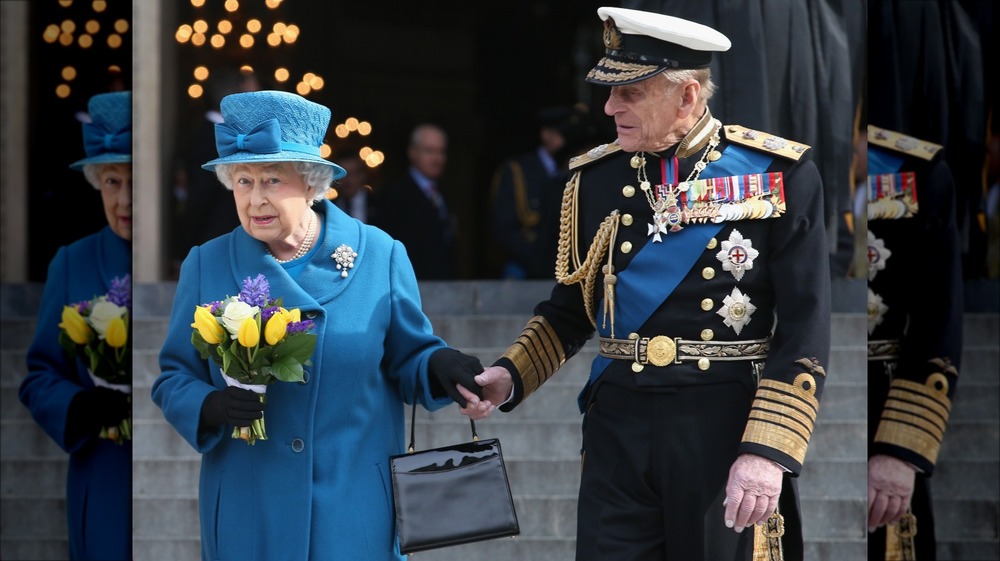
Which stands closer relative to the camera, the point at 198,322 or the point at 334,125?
the point at 198,322

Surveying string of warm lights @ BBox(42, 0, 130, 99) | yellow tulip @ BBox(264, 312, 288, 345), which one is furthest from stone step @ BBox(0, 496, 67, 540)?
yellow tulip @ BBox(264, 312, 288, 345)

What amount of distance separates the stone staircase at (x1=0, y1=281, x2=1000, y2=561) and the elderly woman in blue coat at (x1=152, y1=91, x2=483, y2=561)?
807 mm

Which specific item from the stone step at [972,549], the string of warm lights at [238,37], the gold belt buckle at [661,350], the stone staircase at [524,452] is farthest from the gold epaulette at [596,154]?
the stone step at [972,549]

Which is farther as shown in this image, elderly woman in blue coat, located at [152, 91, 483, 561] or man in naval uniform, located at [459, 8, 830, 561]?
elderly woman in blue coat, located at [152, 91, 483, 561]

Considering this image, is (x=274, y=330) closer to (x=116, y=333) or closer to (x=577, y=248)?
(x=577, y=248)

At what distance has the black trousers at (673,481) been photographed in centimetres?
449

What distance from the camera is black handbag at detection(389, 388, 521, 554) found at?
474cm

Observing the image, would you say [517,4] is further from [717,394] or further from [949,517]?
[717,394]

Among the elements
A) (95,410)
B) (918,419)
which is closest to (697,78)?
(918,419)

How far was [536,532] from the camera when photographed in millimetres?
6121

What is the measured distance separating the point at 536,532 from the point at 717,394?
5.89 ft

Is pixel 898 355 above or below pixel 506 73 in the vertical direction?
below

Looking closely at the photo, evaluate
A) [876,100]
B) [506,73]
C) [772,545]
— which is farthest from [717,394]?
[506,73]

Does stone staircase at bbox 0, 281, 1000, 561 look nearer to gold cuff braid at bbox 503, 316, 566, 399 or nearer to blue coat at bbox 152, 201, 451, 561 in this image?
gold cuff braid at bbox 503, 316, 566, 399
